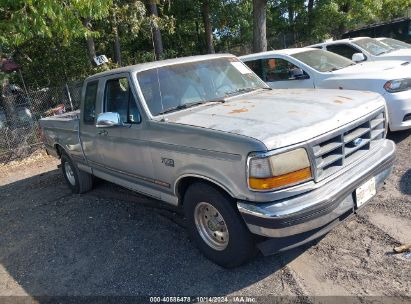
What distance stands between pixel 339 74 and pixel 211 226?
15.5 feet

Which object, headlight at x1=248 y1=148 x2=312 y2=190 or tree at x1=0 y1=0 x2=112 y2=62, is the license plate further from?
tree at x1=0 y1=0 x2=112 y2=62

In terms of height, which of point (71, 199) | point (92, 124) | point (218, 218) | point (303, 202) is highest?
point (92, 124)

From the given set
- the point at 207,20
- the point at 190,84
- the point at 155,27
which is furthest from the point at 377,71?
the point at 207,20

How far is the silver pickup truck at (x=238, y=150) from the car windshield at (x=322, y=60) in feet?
10.3

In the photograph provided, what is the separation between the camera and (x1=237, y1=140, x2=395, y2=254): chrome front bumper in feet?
9.97

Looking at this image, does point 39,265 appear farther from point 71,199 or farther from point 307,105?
point 307,105

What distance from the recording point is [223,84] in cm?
465

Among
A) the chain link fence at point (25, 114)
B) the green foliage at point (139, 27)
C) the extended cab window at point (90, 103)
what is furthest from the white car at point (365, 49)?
the chain link fence at point (25, 114)

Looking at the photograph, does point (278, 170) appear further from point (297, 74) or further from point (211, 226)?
point (297, 74)

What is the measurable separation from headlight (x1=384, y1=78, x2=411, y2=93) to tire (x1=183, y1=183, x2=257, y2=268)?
404cm

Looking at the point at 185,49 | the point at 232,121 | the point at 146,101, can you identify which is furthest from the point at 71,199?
the point at 185,49

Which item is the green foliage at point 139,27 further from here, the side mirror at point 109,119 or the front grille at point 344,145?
the front grille at point 344,145

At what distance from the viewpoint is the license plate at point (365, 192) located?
11.3ft

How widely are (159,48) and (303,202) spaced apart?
1550 centimetres
